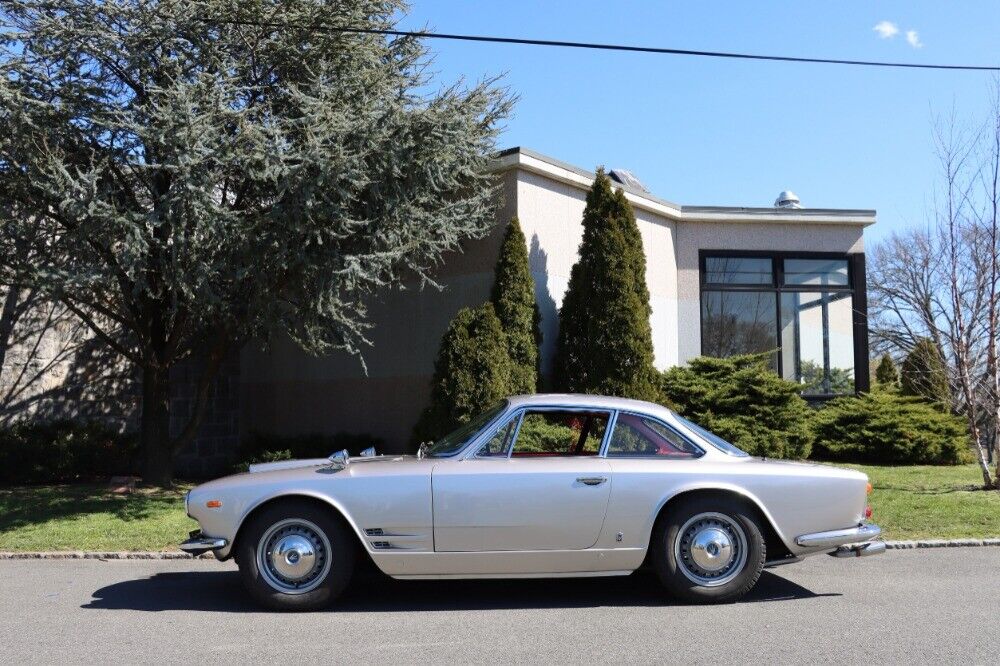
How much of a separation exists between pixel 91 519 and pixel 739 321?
11560 mm

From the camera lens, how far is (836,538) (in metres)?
6.46

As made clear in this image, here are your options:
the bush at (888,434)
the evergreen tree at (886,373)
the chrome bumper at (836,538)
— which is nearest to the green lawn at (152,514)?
the bush at (888,434)

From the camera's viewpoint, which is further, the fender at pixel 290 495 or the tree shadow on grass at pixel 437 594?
the tree shadow on grass at pixel 437 594

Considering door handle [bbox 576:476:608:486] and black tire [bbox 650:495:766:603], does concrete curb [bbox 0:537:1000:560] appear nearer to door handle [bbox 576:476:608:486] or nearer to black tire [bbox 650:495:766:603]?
black tire [bbox 650:495:766:603]

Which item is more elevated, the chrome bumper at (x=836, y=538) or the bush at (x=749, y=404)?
the bush at (x=749, y=404)

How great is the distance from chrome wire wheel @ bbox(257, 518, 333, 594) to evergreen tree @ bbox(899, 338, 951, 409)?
9.33 metres

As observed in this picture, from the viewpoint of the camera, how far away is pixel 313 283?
10820 millimetres

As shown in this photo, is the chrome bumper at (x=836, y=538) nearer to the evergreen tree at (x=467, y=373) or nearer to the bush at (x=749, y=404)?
the evergreen tree at (x=467, y=373)

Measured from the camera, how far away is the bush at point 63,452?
13.6 meters

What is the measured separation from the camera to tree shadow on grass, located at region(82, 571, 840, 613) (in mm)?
6527

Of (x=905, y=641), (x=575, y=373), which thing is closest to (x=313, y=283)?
(x=575, y=373)

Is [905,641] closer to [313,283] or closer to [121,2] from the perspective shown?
[313,283]

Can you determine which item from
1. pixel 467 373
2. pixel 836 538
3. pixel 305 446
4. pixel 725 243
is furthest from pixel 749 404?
pixel 836 538

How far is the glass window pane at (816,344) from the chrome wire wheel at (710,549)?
1111cm
